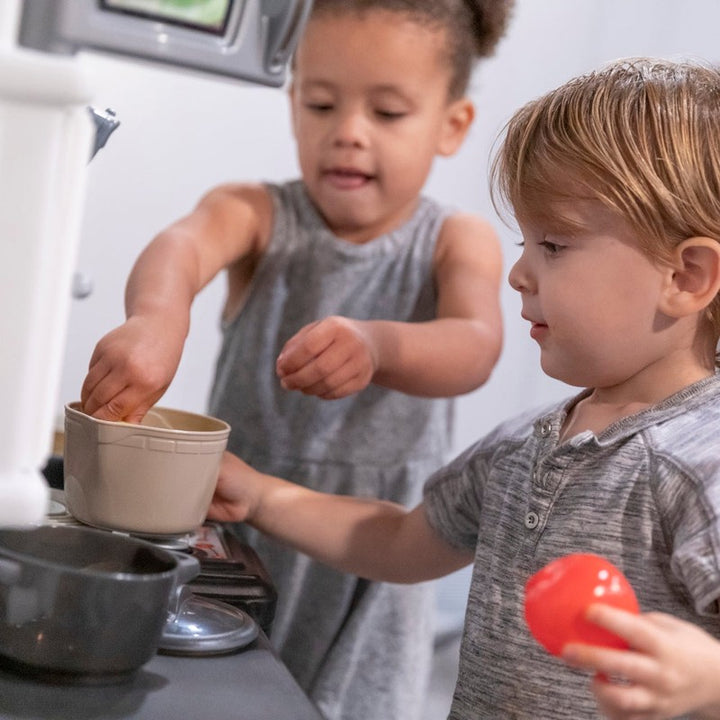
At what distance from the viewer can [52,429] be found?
19.6 inches

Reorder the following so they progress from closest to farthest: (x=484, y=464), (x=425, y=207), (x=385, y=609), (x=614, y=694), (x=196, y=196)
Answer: (x=614, y=694) → (x=484, y=464) → (x=385, y=609) → (x=425, y=207) → (x=196, y=196)

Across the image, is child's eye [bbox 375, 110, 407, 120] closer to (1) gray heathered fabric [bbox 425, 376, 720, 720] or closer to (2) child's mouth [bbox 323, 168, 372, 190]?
(2) child's mouth [bbox 323, 168, 372, 190]

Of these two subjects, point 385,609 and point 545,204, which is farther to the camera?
point 385,609

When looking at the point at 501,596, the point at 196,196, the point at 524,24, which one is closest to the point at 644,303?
the point at 501,596

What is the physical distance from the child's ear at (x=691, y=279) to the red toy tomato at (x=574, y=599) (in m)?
0.26

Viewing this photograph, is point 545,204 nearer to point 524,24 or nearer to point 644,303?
point 644,303

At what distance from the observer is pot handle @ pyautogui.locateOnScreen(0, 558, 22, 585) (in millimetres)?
578

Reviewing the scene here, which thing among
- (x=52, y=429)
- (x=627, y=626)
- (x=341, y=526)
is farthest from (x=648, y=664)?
(x=341, y=526)

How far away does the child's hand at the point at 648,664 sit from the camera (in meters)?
0.55

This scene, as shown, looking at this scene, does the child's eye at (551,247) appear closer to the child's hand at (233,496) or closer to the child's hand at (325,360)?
the child's hand at (325,360)

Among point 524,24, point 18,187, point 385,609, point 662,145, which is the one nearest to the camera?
point 18,187

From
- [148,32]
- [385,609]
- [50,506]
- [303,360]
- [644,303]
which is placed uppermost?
[148,32]

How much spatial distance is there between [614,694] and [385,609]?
65 cm

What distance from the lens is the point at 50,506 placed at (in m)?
0.84
